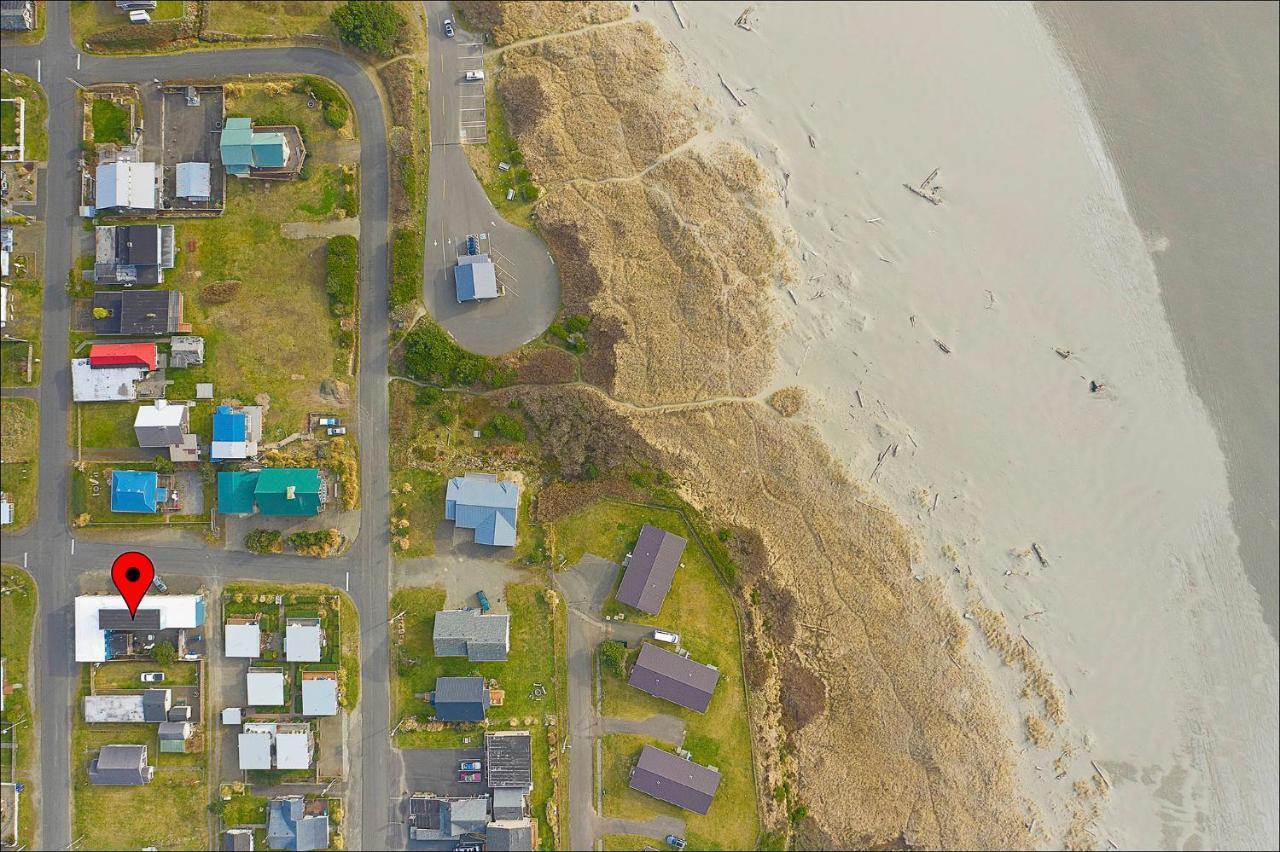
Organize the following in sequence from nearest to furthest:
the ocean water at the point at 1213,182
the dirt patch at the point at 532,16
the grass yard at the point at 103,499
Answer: the grass yard at the point at 103,499 < the ocean water at the point at 1213,182 < the dirt patch at the point at 532,16

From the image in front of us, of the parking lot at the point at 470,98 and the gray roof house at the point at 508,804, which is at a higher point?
the parking lot at the point at 470,98

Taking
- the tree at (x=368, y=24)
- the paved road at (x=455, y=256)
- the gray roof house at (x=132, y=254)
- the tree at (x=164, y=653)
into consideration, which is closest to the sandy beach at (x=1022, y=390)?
the paved road at (x=455, y=256)

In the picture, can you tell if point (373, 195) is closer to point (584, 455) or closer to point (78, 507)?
point (584, 455)

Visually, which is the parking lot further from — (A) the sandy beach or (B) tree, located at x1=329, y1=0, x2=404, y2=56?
(A) the sandy beach

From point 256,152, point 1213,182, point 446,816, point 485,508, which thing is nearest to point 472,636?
point 485,508

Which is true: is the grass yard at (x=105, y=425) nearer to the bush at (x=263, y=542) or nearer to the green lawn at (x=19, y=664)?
the green lawn at (x=19, y=664)

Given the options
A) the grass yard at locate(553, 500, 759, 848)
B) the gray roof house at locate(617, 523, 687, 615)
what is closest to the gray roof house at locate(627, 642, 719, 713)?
the grass yard at locate(553, 500, 759, 848)
